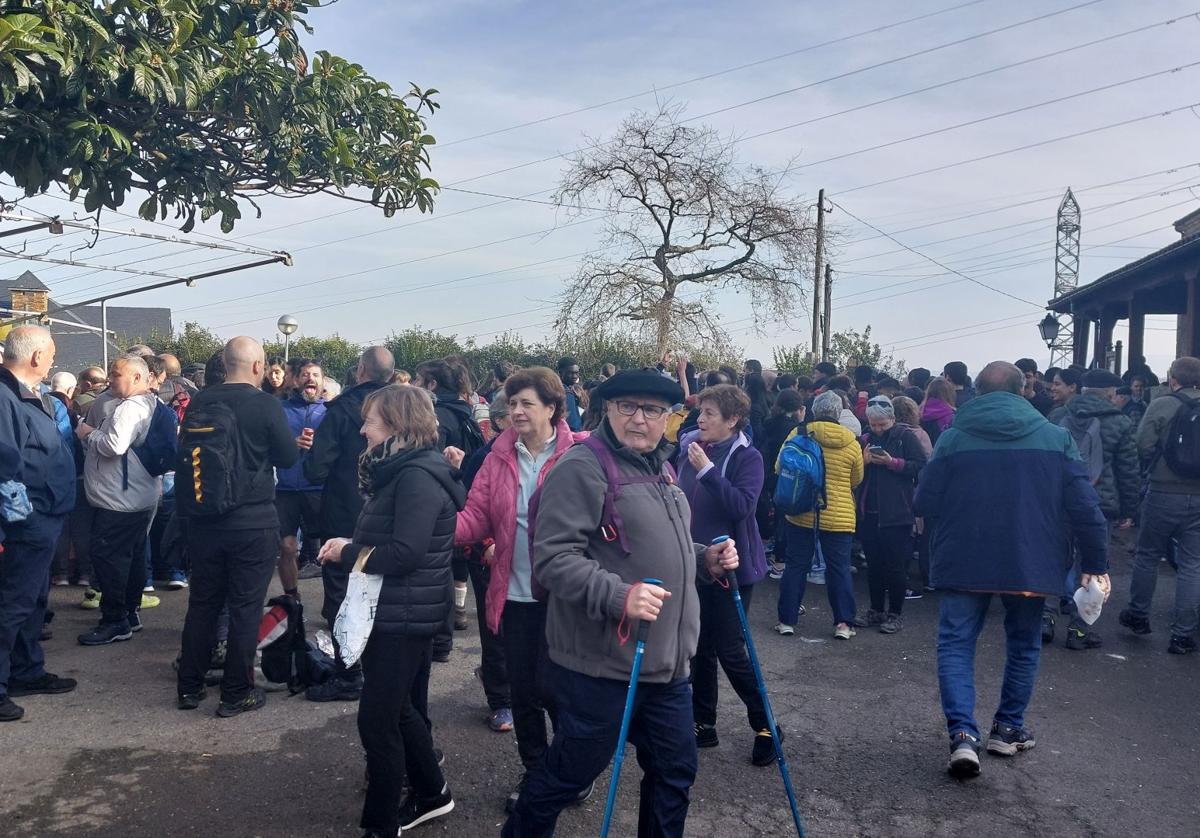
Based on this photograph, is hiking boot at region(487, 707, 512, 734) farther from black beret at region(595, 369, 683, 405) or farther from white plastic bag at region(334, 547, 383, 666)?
black beret at region(595, 369, 683, 405)

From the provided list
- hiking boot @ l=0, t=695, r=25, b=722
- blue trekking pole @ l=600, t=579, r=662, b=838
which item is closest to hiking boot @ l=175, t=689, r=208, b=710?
hiking boot @ l=0, t=695, r=25, b=722

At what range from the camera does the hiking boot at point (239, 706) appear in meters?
5.38

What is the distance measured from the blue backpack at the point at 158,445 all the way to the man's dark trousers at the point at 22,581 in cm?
85

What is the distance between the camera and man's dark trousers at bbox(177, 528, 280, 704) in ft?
17.5

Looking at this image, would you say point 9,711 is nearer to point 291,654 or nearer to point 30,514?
point 30,514

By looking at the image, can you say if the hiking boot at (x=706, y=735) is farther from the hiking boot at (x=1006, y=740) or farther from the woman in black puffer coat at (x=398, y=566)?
the woman in black puffer coat at (x=398, y=566)

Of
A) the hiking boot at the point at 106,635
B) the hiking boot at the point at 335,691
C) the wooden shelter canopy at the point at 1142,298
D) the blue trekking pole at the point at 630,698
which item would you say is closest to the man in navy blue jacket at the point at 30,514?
the hiking boot at the point at 106,635

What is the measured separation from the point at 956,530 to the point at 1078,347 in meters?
22.5

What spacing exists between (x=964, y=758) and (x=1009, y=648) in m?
0.72

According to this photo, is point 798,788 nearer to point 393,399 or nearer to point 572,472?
point 572,472

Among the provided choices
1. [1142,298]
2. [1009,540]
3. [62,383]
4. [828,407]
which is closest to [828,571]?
[828,407]

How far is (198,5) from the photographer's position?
571 centimetres

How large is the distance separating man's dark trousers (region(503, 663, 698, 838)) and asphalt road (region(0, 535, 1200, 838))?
0.97 metres

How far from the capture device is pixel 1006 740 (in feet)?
16.2
